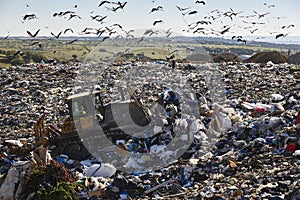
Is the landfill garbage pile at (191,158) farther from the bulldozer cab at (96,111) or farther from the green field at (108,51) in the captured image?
the green field at (108,51)

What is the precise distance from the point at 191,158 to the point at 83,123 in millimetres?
2130

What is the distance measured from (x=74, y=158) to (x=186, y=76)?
8.34m

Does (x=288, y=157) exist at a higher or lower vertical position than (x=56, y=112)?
higher

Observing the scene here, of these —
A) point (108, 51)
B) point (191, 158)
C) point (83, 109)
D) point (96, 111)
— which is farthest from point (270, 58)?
point (108, 51)

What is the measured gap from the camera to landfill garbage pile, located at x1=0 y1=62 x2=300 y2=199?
538 centimetres

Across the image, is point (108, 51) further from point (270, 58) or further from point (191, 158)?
point (191, 158)

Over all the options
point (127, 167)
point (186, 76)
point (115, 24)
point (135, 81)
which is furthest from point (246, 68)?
point (127, 167)

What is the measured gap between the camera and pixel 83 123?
7285 mm

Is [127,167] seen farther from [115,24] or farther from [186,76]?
[186,76]

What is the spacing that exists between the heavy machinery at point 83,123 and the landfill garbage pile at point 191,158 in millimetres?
181

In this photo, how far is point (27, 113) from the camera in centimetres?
1104

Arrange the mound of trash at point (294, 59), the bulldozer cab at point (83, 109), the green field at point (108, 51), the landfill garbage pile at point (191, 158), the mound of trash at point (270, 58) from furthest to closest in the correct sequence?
the green field at point (108, 51), the mound of trash at point (270, 58), the mound of trash at point (294, 59), the bulldozer cab at point (83, 109), the landfill garbage pile at point (191, 158)

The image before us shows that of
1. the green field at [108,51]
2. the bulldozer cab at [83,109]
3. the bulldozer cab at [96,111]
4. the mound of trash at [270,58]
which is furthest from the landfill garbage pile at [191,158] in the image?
the mound of trash at [270,58]

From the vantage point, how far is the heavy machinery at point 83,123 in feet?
23.7
